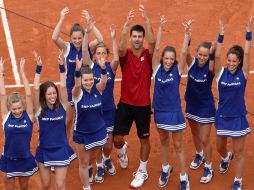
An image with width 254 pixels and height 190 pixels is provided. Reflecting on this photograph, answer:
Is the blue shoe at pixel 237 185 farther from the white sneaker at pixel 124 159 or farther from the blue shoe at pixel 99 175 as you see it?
the blue shoe at pixel 99 175

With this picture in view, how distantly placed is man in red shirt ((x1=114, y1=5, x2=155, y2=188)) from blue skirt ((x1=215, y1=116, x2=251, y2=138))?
112cm

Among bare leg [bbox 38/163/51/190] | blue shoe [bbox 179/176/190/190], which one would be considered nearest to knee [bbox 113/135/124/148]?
blue shoe [bbox 179/176/190/190]

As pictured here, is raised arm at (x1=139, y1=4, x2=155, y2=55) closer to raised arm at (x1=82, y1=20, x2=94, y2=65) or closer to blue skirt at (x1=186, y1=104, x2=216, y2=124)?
raised arm at (x1=82, y1=20, x2=94, y2=65)

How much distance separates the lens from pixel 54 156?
8234 mm

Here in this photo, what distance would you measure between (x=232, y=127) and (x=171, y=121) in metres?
0.90

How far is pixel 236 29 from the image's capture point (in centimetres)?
1419

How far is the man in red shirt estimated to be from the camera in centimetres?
884

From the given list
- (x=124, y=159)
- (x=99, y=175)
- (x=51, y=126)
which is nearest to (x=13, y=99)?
(x=51, y=126)

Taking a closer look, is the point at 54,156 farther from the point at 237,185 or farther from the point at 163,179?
the point at 237,185

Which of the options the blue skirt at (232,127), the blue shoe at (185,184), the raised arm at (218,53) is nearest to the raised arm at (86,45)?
the raised arm at (218,53)

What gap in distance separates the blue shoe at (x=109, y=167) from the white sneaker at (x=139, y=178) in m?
0.42

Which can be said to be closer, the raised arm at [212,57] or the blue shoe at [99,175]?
the raised arm at [212,57]

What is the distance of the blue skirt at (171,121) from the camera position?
344 inches

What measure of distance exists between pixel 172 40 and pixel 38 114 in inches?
246
